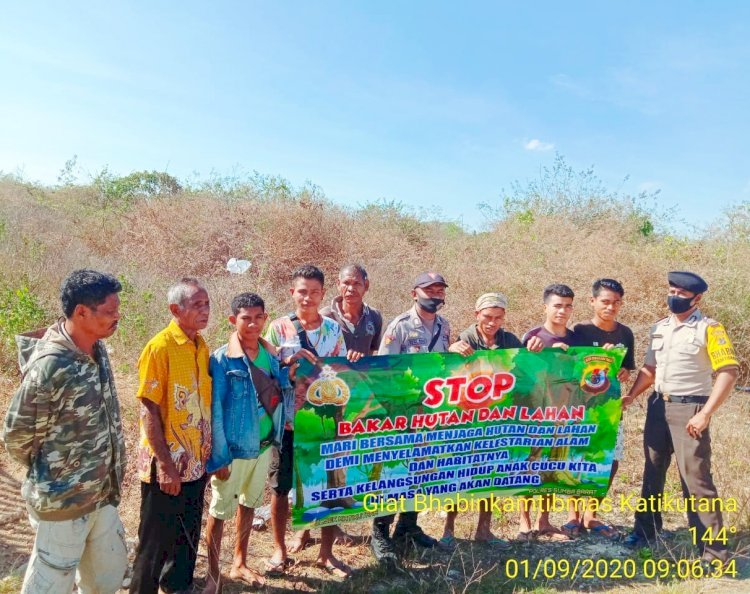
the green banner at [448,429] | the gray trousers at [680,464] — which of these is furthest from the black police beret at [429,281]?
the gray trousers at [680,464]

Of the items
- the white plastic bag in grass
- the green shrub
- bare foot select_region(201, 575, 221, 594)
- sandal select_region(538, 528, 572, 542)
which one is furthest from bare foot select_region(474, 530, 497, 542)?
the green shrub

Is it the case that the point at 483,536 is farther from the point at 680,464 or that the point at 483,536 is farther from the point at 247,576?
the point at 247,576

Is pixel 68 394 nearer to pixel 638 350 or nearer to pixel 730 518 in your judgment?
pixel 730 518

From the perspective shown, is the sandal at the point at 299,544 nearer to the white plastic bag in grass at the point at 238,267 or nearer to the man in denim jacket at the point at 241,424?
the man in denim jacket at the point at 241,424

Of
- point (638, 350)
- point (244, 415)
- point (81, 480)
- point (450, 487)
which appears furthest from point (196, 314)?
point (638, 350)

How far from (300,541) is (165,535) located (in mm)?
1191

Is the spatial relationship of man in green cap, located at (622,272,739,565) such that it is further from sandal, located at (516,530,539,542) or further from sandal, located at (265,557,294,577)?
sandal, located at (265,557,294,577)

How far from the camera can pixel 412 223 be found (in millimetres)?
13922

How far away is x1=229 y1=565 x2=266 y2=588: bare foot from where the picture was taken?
309cm

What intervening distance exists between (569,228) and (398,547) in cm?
849

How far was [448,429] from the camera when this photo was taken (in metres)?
3.38

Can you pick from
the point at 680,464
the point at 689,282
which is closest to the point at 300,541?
the point at 680,464

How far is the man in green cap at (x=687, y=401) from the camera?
3.33 m
